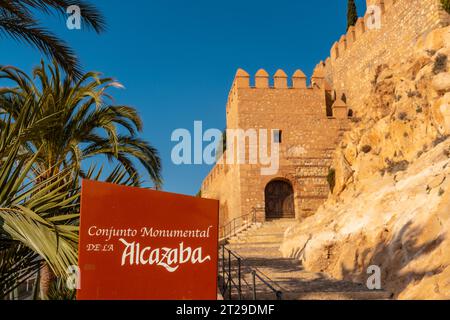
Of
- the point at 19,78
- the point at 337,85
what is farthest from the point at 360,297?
the point at 337,85

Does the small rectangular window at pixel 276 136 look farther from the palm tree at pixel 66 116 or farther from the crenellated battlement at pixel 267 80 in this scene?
the palm tree at pixel 66 116

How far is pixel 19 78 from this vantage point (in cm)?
630

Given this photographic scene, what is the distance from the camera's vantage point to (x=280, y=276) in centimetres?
980

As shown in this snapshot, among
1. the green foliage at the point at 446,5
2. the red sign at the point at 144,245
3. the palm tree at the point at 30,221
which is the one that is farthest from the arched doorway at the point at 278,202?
the red sign at the point at 144,245

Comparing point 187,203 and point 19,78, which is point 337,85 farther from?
point 187,203

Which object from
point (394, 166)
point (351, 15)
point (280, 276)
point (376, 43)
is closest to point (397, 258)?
point (280, 276)

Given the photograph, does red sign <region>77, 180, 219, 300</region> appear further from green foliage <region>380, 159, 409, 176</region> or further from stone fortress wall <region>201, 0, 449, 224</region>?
stone fortress wall <region>201, 0, 449, 224</region>

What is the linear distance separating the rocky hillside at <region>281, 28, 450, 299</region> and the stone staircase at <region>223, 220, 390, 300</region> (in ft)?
1.28

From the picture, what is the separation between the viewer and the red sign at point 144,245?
3326 millimetres

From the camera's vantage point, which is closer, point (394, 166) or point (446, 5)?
point (394, 166)

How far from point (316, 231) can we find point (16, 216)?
995 cm

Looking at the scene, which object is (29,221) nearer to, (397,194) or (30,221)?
(30,221)

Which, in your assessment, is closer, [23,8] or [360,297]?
[23,8]

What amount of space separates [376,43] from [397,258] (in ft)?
43.1
